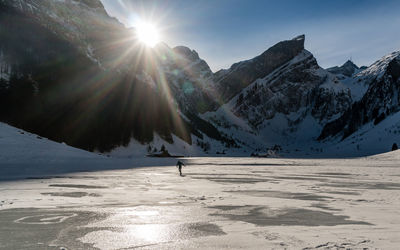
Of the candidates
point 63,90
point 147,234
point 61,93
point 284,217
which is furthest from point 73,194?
point 63,90

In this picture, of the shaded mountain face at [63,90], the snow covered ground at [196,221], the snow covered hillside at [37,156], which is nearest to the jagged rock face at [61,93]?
the shaded mountain face at [63,90]

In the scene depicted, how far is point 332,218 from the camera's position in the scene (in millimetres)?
9977

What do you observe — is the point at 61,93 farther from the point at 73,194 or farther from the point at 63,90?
the point at 73,194

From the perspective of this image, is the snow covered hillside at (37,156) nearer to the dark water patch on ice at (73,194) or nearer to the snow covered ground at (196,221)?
the dark water patch on ice at (73,194)

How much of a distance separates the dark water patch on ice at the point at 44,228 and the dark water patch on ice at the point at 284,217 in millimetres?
4332

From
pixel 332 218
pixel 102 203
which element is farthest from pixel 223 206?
pixel 102 203

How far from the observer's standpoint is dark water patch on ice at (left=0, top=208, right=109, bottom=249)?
6992 mm

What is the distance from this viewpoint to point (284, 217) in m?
10.2

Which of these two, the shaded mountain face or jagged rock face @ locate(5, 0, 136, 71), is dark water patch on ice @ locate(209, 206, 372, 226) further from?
jagged rock face @ locate(5, 0, 136, 71)

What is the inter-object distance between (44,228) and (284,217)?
7.03m

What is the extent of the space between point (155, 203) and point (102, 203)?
2088 millimetres

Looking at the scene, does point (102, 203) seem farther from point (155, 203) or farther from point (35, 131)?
point (35, 131)

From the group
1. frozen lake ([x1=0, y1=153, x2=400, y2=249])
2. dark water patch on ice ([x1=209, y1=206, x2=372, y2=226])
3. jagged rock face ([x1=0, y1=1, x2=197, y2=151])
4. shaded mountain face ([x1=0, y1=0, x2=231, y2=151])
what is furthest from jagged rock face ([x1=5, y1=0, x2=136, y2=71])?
dark water patch on ice ([x1=209, y1=206, x2=372, y2=226])

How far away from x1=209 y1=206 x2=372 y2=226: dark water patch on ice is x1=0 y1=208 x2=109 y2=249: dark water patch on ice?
4332 mm
